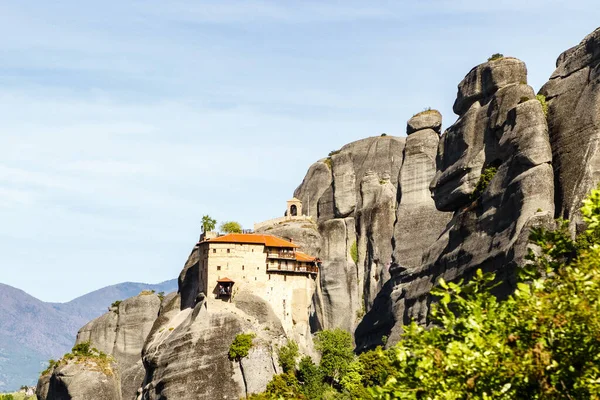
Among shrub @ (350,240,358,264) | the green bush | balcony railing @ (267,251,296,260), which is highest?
shrub @ (350,240,358,264)

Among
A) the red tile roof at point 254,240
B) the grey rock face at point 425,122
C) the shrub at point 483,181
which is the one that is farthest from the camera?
the grey rock face at point 425,122

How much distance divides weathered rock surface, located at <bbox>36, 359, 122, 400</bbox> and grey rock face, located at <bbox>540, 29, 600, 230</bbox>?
79512mm

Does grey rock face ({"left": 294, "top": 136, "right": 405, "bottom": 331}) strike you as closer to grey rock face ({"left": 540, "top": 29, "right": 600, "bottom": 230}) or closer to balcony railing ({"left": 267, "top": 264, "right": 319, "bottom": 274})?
balcony railing ({"left": 267, "top": 264, "right": 319, "bottom": 274})

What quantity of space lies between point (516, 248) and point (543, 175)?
7483mm

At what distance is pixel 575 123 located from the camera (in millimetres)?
89875

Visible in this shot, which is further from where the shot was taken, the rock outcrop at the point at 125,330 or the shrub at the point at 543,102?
the rock outcrop at the point at 125,330

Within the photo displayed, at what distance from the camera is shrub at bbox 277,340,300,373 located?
432ft

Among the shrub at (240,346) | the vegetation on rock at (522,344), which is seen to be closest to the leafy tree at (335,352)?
the shrub at (240,346)

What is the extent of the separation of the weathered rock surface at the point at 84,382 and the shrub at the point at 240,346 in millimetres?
26520

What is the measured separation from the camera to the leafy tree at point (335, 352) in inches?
5182

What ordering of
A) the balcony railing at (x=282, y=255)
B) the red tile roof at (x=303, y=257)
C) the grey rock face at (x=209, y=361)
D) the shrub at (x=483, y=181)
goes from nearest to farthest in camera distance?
the shrub at (x=483, y=181) < the grey rock face at (x=209, y=361) < the balcony railing at (x=282, y=255) < the red tile roof at (x=303, y=257)

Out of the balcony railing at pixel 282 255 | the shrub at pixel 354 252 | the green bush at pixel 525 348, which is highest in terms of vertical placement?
the shrub at pixel 354 252

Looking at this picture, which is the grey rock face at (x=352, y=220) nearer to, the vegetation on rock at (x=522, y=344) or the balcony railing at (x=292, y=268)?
the balcony railing at (x=292, y=268)

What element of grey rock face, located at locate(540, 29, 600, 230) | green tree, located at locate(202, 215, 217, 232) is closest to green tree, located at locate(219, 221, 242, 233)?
green tree, located at locate(202, 215, 217, 232)
